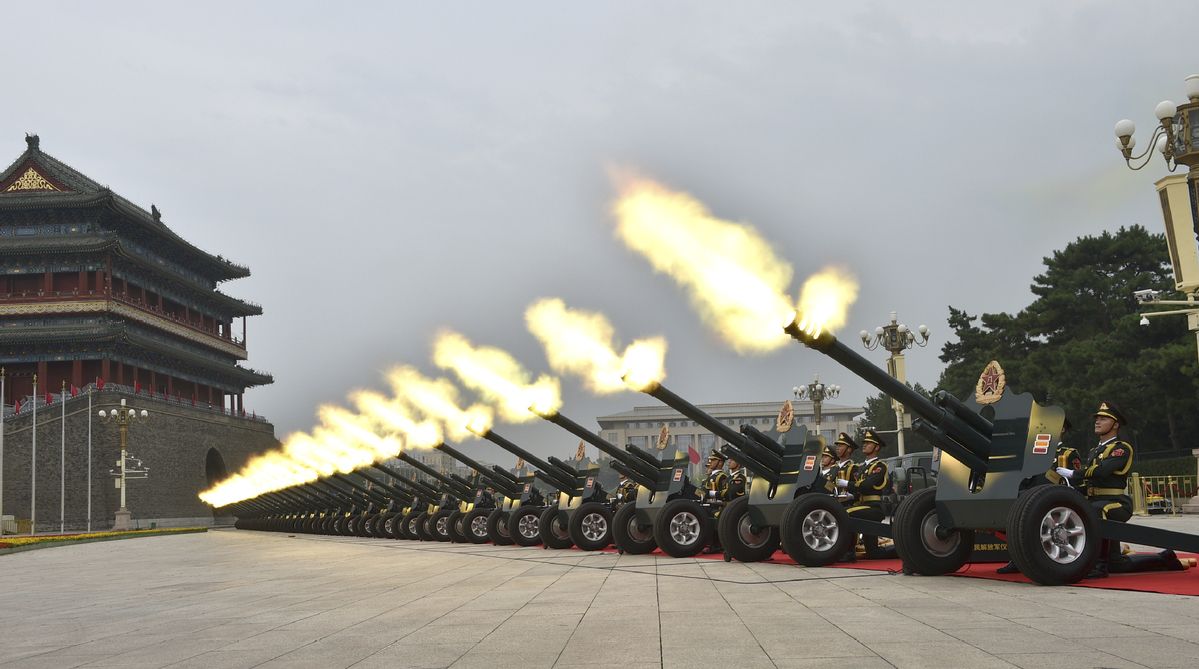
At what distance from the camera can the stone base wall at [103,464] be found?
194 ft

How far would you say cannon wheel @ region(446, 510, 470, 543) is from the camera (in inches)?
1051


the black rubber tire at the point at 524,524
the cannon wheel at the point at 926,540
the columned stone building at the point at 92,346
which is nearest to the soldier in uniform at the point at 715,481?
the black rubber tire at the point at 524,524

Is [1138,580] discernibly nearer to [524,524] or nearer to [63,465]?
[524,524]

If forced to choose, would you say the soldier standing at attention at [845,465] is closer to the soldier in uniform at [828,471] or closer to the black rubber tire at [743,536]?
the soldier in uniform at [828,471]

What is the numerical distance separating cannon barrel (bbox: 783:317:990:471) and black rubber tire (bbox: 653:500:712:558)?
5.57 m

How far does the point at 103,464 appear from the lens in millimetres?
61406

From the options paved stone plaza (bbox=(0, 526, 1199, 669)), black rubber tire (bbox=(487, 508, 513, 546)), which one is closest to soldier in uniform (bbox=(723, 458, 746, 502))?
paved stone plaza (bbox=(0, 526, 1199, 669))

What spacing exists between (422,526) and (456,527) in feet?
11.4

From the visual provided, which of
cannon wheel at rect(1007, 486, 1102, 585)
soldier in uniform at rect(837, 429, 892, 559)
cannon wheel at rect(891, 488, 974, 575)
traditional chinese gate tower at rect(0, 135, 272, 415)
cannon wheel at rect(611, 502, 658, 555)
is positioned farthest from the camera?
traditional chinese gate tower at rect(0, 135, 272, 415)

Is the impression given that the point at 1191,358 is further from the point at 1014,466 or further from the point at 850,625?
the point at 850,625

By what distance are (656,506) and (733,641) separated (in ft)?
32.7

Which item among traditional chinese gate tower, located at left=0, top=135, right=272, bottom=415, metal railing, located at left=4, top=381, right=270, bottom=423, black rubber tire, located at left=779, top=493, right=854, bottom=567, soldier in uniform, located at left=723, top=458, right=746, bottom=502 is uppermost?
traditional chinese gate tower, located at left=0, top=135, right=272, bottom=415

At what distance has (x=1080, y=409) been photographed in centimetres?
4356

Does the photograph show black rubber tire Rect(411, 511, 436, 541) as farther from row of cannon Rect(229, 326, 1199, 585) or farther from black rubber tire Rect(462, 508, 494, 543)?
row of cannon Rect(229, 326, 1199, 585)
